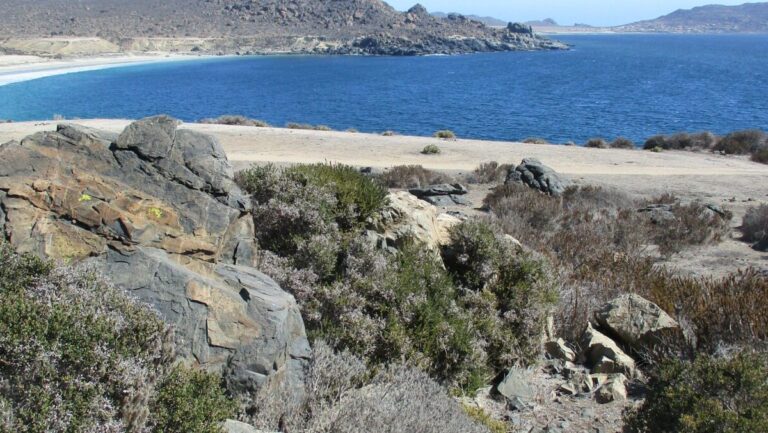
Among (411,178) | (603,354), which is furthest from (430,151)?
(603,354)

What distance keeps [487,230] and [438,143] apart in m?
22.5

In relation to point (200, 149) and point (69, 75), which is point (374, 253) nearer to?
point (200, 149)

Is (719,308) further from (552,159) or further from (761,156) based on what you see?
(761,156)

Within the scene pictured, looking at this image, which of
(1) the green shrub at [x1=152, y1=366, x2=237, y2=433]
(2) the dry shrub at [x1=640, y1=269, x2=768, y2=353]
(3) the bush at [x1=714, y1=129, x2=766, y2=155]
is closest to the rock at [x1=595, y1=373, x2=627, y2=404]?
(2) the dry shrub at [x1=640, y1=269, x2=768, y2=353]

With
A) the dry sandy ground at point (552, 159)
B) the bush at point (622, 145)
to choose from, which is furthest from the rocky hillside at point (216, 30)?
the bush at point (622, 145)

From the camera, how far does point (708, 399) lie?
13.8ft

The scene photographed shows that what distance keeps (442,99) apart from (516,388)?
57.1 meters

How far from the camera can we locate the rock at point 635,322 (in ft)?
20.7

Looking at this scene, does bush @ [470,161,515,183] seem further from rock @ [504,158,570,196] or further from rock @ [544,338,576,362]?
rock @ [544,338,576,362]

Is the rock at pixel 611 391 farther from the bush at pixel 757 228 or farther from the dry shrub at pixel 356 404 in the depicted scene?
the bush at pixel 757 228

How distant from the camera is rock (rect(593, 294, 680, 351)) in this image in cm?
630

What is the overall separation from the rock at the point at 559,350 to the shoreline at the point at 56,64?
78.0 meters

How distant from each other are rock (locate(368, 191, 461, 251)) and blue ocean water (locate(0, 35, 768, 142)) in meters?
33.5

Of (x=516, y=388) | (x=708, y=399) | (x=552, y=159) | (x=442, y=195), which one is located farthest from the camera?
(x=552, y=159)
